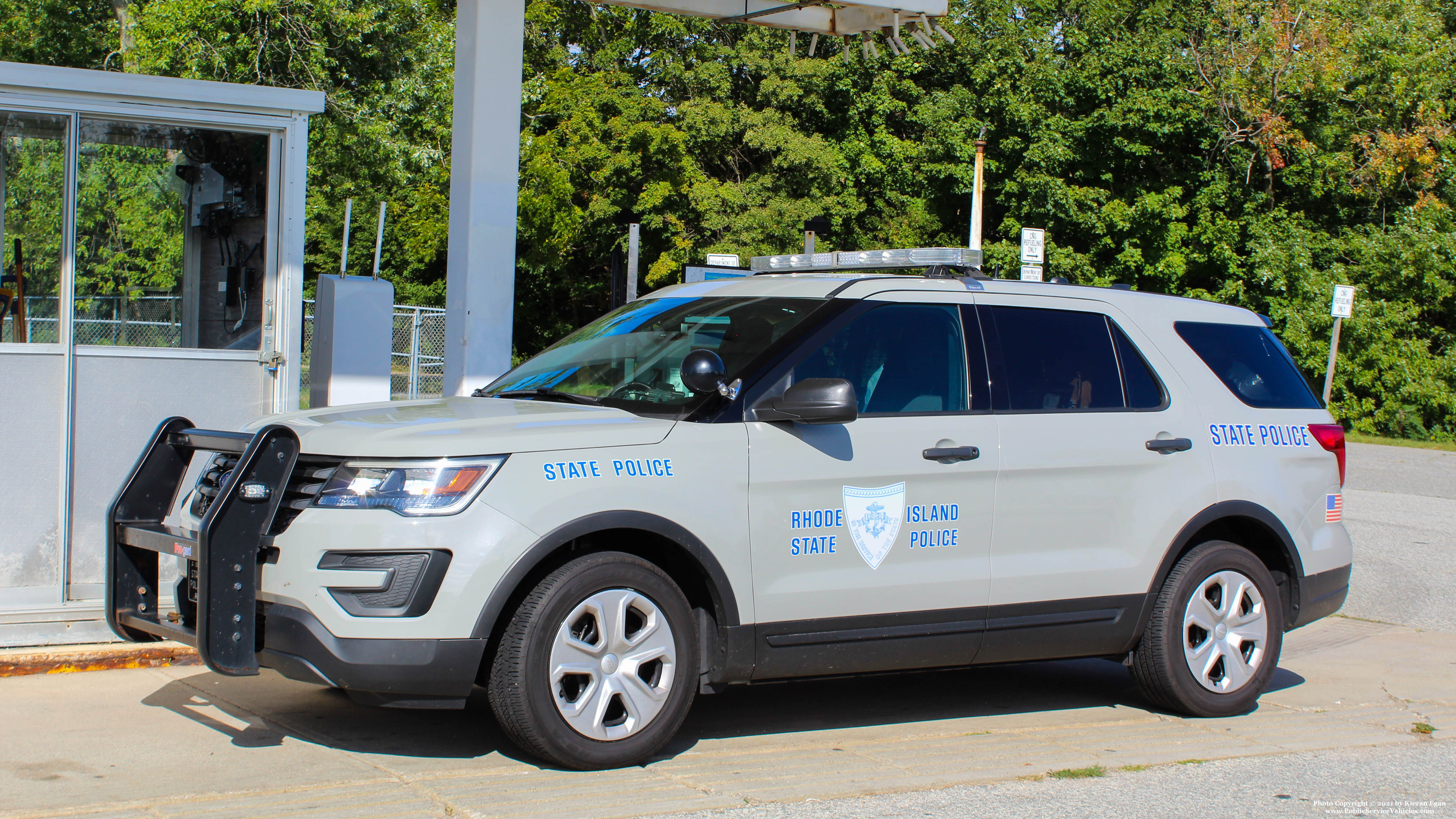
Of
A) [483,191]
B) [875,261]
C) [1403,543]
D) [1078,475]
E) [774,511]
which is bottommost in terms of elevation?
[1403,543]

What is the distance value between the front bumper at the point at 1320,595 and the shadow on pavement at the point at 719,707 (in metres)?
0.59

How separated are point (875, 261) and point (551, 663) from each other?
2.49m

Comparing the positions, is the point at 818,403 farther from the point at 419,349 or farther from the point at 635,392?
the point at 419,349

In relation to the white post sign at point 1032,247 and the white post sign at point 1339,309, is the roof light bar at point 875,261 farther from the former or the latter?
the white post sign at point 1339,309

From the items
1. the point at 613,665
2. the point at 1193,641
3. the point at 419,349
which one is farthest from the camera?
the point at 419,349

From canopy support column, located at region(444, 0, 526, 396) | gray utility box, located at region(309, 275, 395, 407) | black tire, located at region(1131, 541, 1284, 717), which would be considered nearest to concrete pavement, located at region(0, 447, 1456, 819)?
black tire, located at region(1131, 541, 1284, 717)

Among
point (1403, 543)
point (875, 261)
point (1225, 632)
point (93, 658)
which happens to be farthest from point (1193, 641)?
point (1403, 543)

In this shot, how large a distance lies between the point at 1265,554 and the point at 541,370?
11.5ft

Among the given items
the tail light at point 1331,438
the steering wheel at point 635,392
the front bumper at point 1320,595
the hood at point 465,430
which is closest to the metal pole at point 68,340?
the hood at point 465,430

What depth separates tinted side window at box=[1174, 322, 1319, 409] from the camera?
5926 mm

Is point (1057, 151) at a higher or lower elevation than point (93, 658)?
higher

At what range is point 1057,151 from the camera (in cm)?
2972

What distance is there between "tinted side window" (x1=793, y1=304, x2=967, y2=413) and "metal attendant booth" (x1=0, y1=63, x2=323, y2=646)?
125 inches

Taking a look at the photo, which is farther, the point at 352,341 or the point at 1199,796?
the point at 352,341
